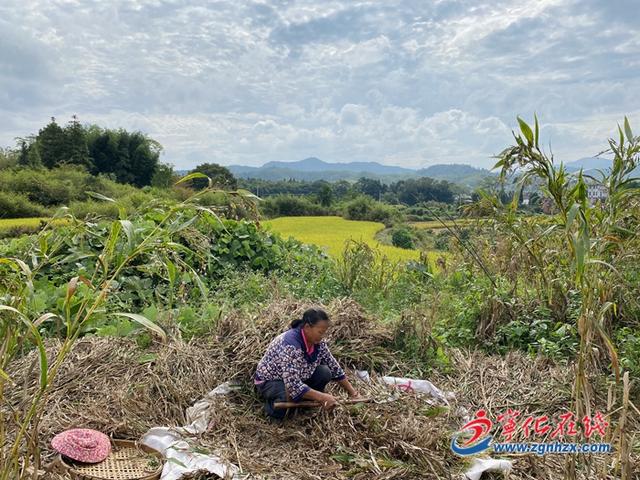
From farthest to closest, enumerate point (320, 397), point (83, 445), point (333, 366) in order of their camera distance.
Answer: point (333, 366), point (320, 397), point (83, 445)

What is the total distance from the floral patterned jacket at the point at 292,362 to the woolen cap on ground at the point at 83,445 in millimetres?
914

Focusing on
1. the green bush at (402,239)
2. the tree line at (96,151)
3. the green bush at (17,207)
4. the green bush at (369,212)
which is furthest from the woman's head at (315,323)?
the tree line at (96,151)

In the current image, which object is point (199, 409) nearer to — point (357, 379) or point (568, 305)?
point (357, 379)

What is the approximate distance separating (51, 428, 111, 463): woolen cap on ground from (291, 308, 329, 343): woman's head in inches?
48.6

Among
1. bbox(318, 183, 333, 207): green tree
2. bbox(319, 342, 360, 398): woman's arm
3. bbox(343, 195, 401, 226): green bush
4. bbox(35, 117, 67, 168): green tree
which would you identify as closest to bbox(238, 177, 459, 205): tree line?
bbox(318, 183, 333, 207): green tree

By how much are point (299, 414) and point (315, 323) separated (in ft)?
1.96

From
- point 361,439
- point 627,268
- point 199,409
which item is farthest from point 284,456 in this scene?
point 627,268

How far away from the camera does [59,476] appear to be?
7.47ft

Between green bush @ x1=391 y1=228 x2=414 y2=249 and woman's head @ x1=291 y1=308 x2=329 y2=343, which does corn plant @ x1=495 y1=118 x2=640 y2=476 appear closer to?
woman's head @ x1=291 y1=308 x2=329 y2=343

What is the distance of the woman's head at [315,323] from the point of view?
2.85 m

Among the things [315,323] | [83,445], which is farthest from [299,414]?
[83,445]

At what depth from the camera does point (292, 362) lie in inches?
113

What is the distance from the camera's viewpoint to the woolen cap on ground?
2473 millimetres

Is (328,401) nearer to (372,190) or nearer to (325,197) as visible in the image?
(325,197)
